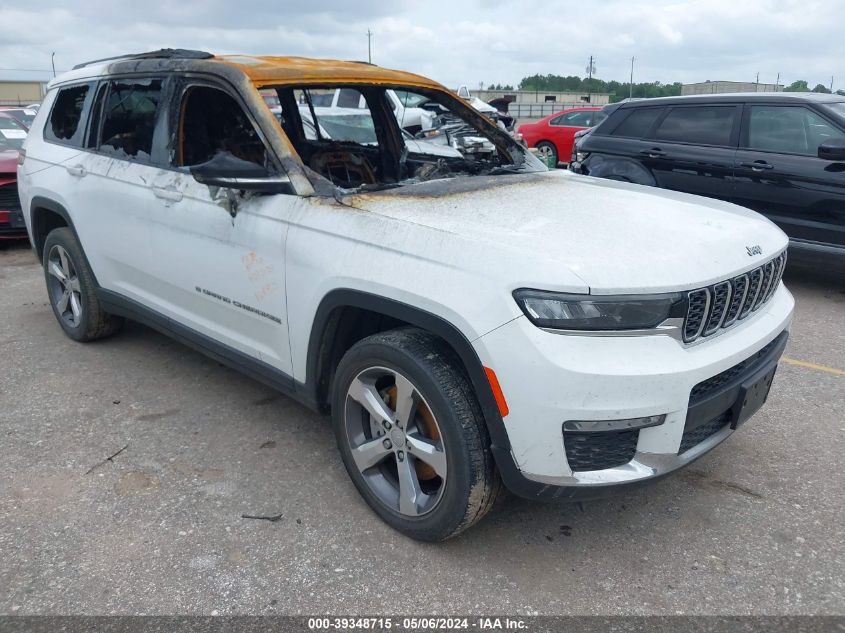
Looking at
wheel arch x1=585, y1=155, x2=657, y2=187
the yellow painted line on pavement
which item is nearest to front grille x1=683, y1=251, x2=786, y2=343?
the yellow painted line on pavement

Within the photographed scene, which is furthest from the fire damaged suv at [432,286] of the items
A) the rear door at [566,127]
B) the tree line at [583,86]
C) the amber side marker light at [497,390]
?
the tree line at [583,86]

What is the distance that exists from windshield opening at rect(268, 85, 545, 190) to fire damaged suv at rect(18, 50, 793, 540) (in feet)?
0.09

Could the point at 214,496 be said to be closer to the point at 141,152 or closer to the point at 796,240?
the point at 141,152

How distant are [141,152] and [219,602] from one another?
2548mm

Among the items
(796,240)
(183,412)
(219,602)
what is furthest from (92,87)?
(796,240)

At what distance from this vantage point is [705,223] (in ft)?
9.40

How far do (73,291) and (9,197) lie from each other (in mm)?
3969

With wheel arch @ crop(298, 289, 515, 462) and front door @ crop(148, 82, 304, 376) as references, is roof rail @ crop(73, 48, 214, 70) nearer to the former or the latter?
front door @ crop(148, 82, 304, 376)

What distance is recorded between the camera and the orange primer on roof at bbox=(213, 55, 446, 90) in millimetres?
3420

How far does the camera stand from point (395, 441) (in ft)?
9.08

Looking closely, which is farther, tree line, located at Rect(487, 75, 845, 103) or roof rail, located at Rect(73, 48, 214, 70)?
tree line, located at Rect(487, 75, 845, 103)

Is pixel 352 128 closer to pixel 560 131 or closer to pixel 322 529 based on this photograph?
pixel 322 529

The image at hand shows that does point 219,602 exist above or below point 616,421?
below

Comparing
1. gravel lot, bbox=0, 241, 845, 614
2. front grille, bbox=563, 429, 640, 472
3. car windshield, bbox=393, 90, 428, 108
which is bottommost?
gravel lot, bbox=0, 241, 845, 614
